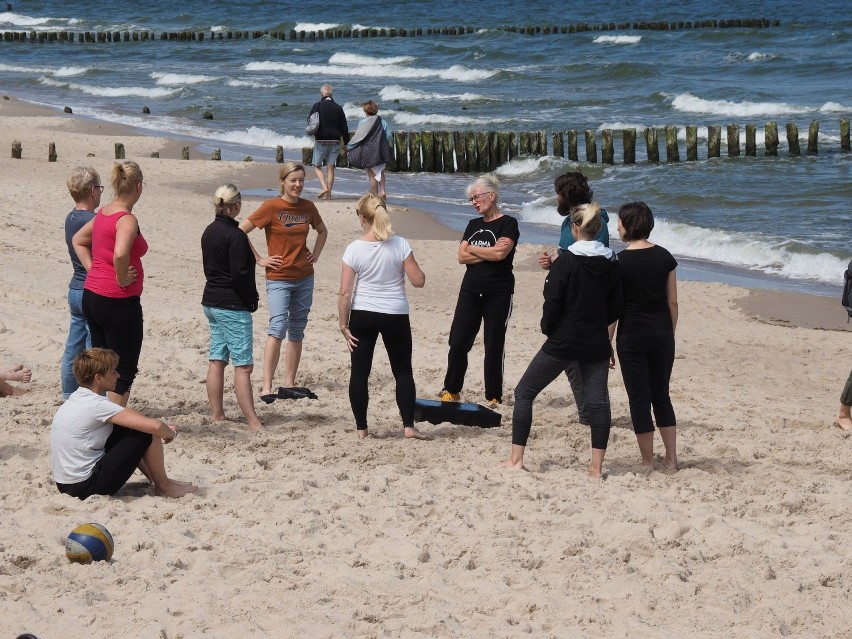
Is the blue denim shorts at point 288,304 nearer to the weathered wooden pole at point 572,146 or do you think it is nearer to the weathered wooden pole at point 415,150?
the weathered wooden pole at point 415,150

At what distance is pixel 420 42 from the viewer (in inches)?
2165

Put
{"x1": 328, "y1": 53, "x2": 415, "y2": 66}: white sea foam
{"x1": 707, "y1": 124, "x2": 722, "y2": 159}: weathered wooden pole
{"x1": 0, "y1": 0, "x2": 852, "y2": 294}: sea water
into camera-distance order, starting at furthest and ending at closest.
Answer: {"x1": 328, "y1": 53, "x2": 415, "y2": 66}: white sea foam
{"x1": 707, "y1": 124, "x2": 722, "y2": 159}: weathered wooden pole
{"x1": 0, "y1": 0, "x2": 852, "y2": 294}: sea water

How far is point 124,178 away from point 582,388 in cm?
286

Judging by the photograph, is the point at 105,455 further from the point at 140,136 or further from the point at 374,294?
the point at 140,136

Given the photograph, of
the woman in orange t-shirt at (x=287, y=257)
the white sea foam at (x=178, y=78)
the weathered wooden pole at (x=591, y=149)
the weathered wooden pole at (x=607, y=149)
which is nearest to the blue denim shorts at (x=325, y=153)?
the weathered wooden pole at (x=591, y=149)

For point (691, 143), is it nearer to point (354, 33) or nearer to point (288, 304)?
point (288, 304)

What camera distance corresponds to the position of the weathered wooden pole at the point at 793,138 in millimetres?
23484

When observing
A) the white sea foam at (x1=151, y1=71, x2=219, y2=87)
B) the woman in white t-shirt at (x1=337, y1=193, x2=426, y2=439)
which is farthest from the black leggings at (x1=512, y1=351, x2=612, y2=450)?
the white sea foam at (x1=151, y1=71, x2=219, y2=87)

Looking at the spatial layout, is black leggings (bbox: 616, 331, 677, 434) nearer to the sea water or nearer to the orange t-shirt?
the orange t-shirt

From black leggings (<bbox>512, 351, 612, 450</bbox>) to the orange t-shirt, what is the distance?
2003 millimetres

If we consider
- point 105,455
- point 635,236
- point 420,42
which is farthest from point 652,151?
point 420,42

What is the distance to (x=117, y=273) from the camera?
639cm

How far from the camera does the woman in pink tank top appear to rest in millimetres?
6398

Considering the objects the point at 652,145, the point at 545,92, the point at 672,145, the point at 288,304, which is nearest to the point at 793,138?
the point at 672,145
